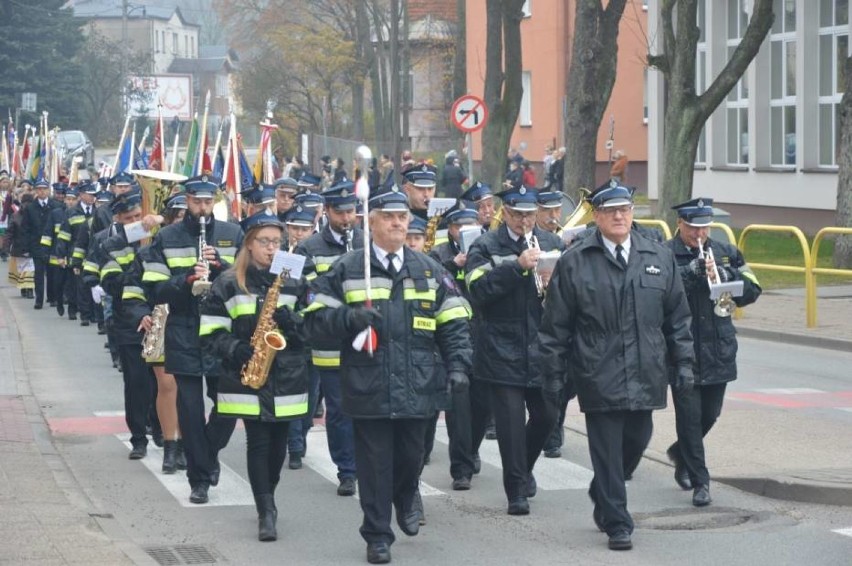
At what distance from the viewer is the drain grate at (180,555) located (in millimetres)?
8367

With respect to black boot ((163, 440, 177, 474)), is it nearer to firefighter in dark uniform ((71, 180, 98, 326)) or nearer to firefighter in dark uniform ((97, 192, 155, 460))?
firefighter in dark uniform ((97, 192, 155, 460))

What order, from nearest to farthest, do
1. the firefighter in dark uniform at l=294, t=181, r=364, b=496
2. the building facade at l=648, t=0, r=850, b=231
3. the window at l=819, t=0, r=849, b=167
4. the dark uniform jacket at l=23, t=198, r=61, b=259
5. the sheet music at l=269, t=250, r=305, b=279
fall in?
the sheet music at l=269, t=250, r=305, b=279, the firefighter in dark uniform at l=294, t=181, r=364, b=496, the dark uniform jacket at l=23, t=198, r=61, b=259, the window at l=819, t=0, r=849, b=167, the building facade at l=648, t=0, r=850, b=231

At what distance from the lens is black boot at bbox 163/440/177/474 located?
1100 centimetres

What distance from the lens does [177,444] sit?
11086 millimetres

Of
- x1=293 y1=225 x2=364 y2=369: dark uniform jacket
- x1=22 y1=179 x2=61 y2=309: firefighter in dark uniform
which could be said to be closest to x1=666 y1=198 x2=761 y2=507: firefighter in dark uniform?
x1=293 y1=225 x2=364 y2=369: dark uniform jacket

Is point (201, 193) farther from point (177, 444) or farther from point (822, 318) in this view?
point (822, 318)

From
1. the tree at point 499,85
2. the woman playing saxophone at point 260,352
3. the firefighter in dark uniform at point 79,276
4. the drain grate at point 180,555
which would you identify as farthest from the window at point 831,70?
the drain grate at point 180,555

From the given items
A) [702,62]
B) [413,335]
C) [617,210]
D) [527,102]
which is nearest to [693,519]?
[617,210]

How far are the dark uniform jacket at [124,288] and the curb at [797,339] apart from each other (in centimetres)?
916

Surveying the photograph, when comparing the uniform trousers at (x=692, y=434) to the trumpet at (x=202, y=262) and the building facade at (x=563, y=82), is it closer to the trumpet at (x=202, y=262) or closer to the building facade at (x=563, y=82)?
the trumpet at (x=202, y=262)

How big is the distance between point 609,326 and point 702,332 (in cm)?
157

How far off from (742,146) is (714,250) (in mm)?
29324

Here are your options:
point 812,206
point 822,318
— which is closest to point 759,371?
point 822,318

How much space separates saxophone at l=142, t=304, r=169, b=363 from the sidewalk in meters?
0.96
